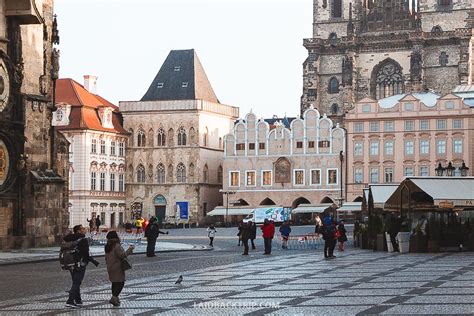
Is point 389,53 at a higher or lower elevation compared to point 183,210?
higher

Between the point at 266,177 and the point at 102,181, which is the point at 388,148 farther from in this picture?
the point at 102,181

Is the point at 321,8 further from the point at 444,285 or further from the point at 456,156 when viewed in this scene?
the point at 444,285

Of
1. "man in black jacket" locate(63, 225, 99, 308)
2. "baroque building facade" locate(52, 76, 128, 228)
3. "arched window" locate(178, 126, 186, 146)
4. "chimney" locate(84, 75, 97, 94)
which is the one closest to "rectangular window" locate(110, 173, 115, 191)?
"baroque building facade" locate(52, 76, 128, 228)

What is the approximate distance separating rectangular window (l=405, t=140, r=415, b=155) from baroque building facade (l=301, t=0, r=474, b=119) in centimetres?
1475

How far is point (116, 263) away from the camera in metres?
20.0

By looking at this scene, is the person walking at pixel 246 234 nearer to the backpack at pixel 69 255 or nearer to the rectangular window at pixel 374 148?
the backpack at pixel 69 255

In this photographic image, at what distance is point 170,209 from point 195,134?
7422 millimetres

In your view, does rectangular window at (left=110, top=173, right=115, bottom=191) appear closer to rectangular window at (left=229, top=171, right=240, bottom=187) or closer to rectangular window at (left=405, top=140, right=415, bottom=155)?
rectangular window at (left=229, top=171, right=240, bottom=187)

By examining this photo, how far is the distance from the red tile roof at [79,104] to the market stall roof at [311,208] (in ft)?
61.1

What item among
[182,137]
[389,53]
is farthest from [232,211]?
[389,53]

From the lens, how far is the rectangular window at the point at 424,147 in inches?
3942

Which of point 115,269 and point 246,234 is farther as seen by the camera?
point 246,234

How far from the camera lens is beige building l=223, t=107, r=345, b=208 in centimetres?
10381

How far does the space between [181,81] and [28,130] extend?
69.1m
